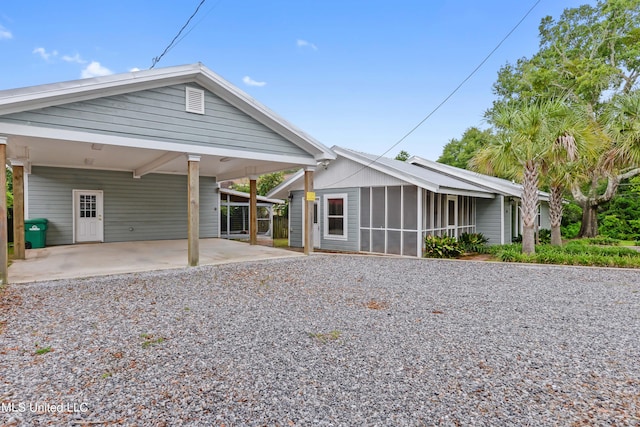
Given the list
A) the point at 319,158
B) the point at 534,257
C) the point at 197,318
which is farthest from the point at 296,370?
the point at 534,257

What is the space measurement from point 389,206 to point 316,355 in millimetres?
8298

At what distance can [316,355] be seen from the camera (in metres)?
3.23

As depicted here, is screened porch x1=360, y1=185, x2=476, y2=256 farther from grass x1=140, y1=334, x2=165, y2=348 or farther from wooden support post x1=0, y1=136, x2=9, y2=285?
wooden support post x1=0, y1=136, x2=9, y2=285

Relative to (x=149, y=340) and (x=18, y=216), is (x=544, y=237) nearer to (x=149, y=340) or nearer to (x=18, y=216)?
(x=149, y=340)

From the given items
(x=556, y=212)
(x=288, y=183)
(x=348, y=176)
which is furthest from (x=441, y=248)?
(x=288, y=183)

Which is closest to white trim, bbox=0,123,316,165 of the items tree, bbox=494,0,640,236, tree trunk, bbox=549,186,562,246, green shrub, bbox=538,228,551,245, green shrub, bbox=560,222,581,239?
tree trunk, bbox=549,186,562,246

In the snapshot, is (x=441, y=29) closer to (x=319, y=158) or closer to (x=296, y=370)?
(x=319, y=158)

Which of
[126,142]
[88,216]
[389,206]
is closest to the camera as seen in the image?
[126,142]

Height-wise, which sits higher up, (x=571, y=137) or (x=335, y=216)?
(x=571, y=137)

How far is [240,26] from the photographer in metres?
11.4

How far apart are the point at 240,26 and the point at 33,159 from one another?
7.74m

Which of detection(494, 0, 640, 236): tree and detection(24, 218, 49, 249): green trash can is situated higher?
detection(494, 0, 640, 236): tree

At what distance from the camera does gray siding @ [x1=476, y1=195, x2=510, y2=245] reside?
13.6 m

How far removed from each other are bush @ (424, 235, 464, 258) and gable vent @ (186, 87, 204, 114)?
→ 733cm
